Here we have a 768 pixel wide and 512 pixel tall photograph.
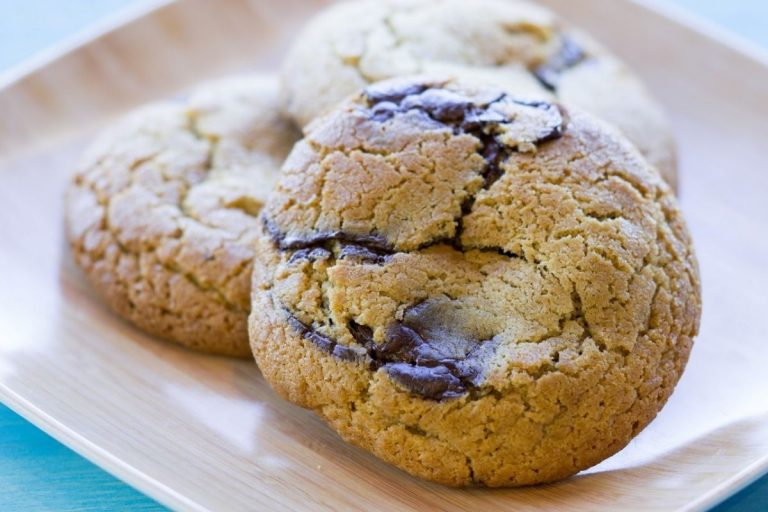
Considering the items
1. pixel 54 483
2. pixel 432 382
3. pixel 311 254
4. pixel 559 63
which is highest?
pixel 559 63

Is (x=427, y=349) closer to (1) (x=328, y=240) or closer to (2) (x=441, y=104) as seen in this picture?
(1) (x=328, y=240)

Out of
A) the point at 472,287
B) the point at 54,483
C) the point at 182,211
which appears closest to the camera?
the point at 472,287

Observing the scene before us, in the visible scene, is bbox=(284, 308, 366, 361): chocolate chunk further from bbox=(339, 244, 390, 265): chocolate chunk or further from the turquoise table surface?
the turquoise table surface

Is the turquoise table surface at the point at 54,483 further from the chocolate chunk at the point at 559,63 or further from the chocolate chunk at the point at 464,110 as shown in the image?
the chocolate chunk at the point at 559,63

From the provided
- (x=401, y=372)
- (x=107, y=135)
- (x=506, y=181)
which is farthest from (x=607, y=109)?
(x=107, y=135)

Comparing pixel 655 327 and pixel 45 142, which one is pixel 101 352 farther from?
pixel 655 327

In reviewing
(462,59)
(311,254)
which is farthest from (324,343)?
(462,59)

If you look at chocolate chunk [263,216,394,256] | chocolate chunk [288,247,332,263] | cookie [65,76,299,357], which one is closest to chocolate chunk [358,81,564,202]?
chocolate chunk [263,216,394,256]
